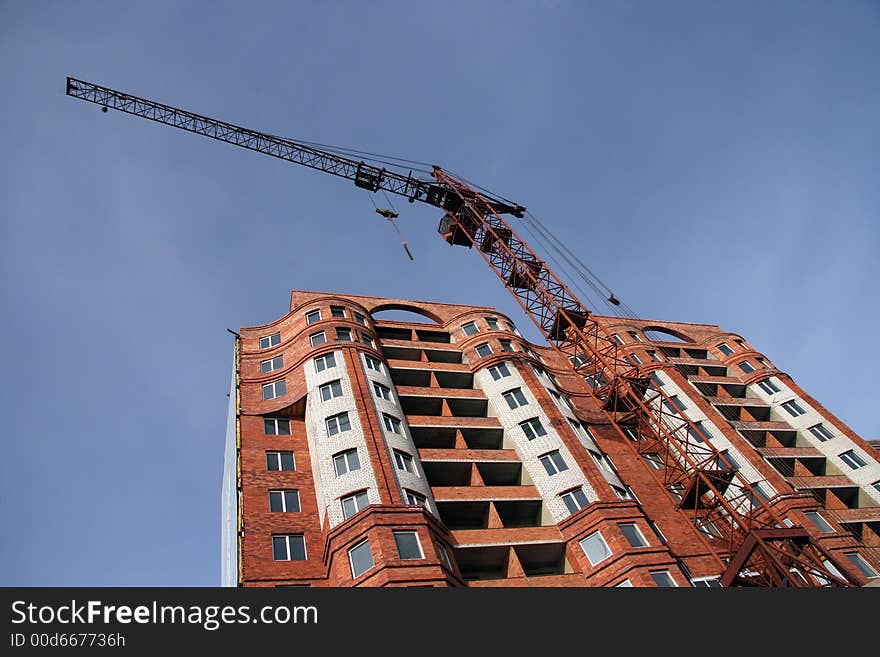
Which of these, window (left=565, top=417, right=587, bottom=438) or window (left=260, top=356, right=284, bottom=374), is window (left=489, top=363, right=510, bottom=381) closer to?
window (left=565, top=417, right=587, bottom=438)

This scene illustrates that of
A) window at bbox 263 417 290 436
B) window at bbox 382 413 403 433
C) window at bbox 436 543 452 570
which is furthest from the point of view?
window at bbox 263 417 290 436

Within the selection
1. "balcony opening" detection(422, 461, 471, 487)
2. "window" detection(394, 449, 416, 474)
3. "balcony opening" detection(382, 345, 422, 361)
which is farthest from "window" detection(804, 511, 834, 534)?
"balcony opening" detection(382, 345, 422, 361)

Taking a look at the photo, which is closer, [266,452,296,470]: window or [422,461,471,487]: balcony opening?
[266,452,296,470]: window

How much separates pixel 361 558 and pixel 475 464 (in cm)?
1227

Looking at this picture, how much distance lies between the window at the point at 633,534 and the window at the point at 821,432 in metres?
27.8

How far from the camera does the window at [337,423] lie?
36.1 m

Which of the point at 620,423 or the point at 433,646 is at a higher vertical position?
the point at 620,423

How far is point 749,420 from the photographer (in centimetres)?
5547

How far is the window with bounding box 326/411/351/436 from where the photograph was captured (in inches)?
1420

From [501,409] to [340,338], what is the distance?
12362mm

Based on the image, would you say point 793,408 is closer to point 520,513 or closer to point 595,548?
point 520,513

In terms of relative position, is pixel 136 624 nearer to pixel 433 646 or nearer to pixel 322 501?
pixel 433 646

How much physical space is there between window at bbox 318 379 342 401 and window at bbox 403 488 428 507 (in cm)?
892

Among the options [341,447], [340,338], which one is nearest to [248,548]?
[341,447]
